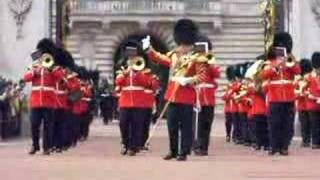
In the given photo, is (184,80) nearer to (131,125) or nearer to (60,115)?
(131,125)

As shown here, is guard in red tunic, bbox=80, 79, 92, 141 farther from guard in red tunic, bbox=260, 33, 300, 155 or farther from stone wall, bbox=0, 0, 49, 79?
guard in red tunic, bbox=260, 33, 300, 155

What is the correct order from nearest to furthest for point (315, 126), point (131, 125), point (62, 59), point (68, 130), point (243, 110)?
point (131, 125) → point (62, 59) → point (68, 130) → point (315, 126) → point (243, 110)

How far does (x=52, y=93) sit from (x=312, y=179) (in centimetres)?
691

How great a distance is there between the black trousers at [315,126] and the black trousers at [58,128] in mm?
4908

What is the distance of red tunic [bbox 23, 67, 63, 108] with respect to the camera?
18.2 metres

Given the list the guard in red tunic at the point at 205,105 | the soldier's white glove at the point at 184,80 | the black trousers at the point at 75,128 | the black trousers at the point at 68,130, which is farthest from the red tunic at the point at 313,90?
the soldier's white glove at the point at 184,80

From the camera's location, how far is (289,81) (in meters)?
17.9

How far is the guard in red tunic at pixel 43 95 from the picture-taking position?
18.3 m

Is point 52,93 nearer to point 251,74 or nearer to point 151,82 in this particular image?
point 151,82

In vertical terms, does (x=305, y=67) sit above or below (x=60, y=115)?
above

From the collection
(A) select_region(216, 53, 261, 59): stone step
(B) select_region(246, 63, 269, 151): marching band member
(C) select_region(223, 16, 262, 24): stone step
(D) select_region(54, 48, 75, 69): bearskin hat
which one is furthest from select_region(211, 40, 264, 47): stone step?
(B) select_region(246, 63, 269, 151): marching band member

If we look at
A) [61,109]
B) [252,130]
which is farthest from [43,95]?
[252,130]

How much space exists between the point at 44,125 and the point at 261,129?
3.99 meters

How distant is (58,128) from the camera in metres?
19.8
